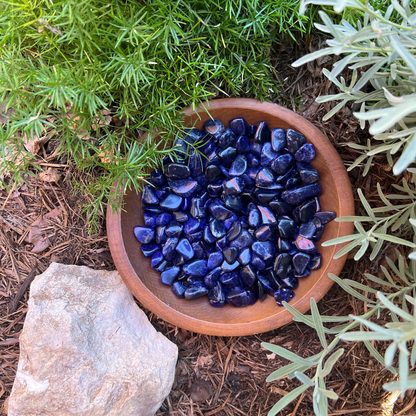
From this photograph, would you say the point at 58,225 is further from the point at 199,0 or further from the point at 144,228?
the point at 199,0

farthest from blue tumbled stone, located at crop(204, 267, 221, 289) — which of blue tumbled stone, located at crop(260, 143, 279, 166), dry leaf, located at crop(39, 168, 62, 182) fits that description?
dry leaf, located at crop(39, 168, 62, 182)

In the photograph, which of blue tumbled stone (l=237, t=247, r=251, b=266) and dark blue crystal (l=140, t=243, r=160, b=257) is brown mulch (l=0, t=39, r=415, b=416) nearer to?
dark blue crystal (l=140, t=243, r=160, b=257)

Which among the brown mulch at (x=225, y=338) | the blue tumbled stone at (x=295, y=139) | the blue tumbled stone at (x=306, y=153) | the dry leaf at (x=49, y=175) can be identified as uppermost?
the blue tumbled stone at (x=295, y=139)

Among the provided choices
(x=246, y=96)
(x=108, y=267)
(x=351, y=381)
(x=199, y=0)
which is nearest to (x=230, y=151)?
Answer: (x=246, y=96)

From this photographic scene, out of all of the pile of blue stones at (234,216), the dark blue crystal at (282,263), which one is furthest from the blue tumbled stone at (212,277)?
the dark blue crystal at (282,263)

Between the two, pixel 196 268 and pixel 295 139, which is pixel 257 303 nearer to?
pixel 196 268

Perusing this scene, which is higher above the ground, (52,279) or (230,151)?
(230,151)

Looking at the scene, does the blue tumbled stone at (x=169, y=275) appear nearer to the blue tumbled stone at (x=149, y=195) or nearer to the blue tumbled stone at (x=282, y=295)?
the blue tumbled stone at (x=149, y=195)

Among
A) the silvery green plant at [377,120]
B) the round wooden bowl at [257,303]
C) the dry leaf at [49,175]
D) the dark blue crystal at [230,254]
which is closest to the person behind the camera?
the silvery green plant at [377,120]
